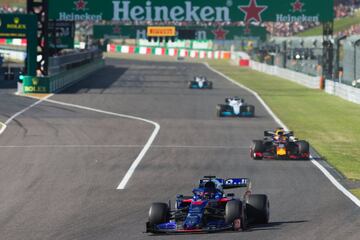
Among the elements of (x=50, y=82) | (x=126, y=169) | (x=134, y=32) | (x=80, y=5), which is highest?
(x=80, y=5)

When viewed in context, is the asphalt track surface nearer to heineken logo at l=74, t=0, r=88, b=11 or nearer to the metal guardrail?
heineken logo at l=74, t=0, r=88, b=11

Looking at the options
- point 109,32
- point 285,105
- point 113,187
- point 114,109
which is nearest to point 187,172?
point 113,187

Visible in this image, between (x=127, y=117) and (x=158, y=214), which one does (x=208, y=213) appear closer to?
(x=158, y=214)

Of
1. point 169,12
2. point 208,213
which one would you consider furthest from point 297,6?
point 208,213

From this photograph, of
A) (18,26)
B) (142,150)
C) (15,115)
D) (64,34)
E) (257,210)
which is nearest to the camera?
(257,210)

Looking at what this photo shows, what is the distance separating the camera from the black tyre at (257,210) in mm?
17516

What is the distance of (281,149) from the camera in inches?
1105

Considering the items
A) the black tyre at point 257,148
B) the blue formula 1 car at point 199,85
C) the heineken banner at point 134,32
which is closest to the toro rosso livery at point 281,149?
the black tyre at point 257,148

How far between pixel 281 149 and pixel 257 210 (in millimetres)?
10672

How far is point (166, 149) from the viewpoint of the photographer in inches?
1212

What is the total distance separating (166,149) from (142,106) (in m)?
19.3

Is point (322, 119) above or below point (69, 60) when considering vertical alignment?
below

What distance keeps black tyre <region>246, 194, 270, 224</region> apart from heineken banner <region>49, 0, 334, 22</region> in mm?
45265

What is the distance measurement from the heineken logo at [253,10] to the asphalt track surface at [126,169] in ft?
48.0
